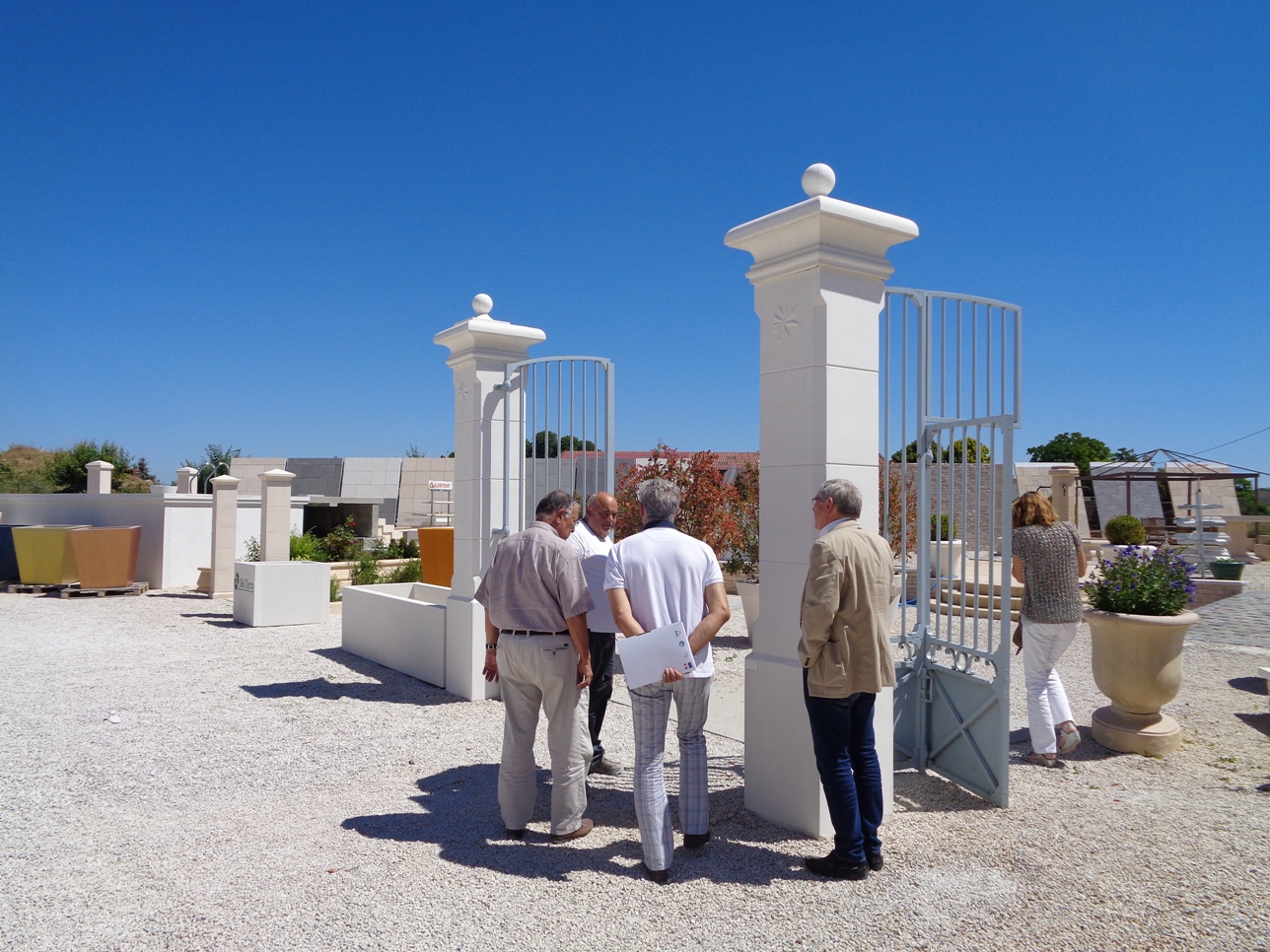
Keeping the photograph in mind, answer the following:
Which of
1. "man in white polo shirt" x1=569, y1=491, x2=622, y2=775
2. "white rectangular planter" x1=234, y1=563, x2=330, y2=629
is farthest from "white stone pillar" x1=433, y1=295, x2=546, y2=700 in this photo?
"white rectangular planter" x1=234, y1=563, x2=330, y2=629

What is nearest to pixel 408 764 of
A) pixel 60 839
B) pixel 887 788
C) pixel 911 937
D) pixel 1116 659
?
pixel 60 839

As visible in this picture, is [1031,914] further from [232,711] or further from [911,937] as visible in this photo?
[232,711]

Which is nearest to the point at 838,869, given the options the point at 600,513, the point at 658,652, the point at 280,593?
the point at 658,652

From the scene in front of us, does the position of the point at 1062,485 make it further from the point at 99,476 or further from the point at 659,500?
the point at 99,476

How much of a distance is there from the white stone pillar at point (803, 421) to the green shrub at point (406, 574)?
39.2ft

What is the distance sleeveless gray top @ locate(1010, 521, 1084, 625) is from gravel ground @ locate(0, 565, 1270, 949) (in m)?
0.98

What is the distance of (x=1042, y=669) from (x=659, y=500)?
10.2 feet

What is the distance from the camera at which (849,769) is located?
3.71m

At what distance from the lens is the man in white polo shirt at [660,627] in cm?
374

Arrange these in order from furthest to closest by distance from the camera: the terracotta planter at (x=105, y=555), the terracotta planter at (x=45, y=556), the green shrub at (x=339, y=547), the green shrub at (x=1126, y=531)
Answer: the green shrub at (x=1126, y=531)
the green shrub at (x=339, y=547)
the terracotta planter at (x=45, y=556)
the terracotta planter at (x=105, y=555)

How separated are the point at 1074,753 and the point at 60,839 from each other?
19.6 ft

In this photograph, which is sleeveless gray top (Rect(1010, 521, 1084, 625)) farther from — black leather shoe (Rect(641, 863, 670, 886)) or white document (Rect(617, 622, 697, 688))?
black leather shoe (Rect(641, 863, 670, 886))

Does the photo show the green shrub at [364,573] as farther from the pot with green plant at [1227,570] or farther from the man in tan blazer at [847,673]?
the pot with green plant at [1227,570]

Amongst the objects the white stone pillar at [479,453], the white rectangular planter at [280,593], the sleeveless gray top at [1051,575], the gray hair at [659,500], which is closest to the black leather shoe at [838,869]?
the gray hair at [659,500]
